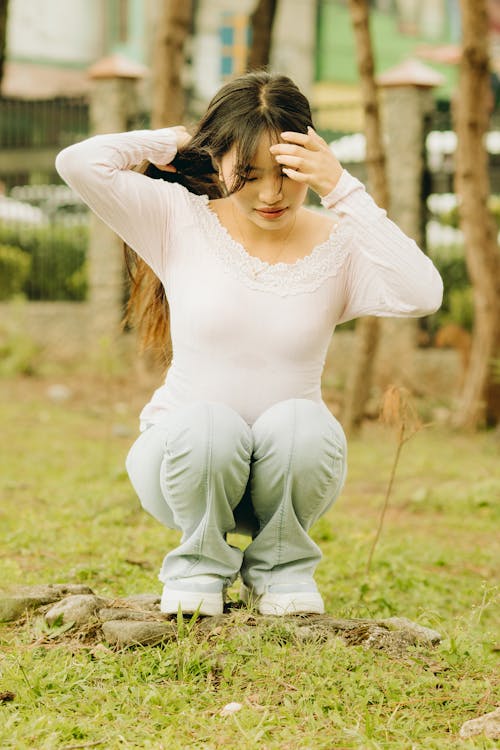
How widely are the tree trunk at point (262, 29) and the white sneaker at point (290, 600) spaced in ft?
23.7

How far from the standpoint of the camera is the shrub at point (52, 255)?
1269cm

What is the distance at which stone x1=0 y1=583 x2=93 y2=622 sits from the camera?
3.21m

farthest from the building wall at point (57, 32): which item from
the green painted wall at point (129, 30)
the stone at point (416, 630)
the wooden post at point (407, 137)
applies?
the stone at point (416, 630)

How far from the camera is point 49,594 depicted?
130 inches

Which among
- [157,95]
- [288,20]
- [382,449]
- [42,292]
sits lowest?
[382,449]

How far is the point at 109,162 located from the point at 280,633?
1.33 meters

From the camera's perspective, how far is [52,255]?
12836 millimetres

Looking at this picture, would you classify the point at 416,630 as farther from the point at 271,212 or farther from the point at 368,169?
the point at 368,169

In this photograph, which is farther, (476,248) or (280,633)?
(476,248)

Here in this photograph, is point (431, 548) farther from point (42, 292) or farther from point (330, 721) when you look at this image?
point (42, 292)

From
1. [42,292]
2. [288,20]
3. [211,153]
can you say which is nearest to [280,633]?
[211,153]

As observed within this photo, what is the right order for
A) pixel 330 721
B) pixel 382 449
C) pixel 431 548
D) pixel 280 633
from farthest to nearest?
1. pixel 382 449
2. pixel 431 548
3. pixel 280 633
4. pixel 330 721

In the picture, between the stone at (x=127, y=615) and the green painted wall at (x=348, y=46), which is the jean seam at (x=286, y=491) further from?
the green painted wall at (x=348, y=46)

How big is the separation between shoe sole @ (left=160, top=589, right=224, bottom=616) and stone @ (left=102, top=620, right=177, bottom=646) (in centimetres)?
8
